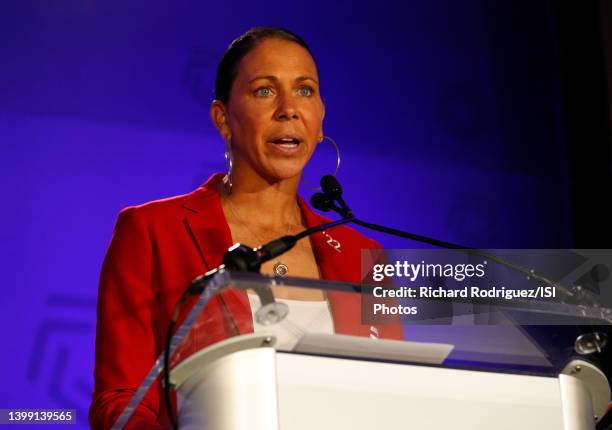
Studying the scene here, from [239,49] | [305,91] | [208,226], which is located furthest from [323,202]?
[239,49]

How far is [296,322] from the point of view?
1.05 metres

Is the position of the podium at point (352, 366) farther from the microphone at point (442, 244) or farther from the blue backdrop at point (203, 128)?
the blue backdrop at point (203, 128)

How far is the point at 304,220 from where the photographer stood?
2.25m

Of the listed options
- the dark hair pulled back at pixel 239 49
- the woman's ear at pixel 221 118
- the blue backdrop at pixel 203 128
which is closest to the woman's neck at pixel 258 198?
the woman's ear at pixel 221 118

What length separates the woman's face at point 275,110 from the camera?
207cm

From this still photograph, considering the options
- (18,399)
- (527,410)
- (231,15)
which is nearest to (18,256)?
(18,399)

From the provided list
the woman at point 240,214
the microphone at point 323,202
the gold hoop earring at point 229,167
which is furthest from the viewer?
the gold hoop earring at point 229,167

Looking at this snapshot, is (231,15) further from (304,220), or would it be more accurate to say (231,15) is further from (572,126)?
(572,126)

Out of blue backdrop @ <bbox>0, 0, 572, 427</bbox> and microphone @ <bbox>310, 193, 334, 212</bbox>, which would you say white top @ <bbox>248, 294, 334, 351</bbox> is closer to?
microphone @ <bbox>310, 193, 334, 212</bbox>

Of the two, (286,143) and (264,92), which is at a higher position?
(264,92)

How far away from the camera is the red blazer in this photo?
167cm

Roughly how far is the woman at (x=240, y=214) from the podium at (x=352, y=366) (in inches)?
28.5

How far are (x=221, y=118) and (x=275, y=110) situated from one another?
0.62 feet

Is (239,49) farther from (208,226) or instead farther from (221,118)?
(208,226)
